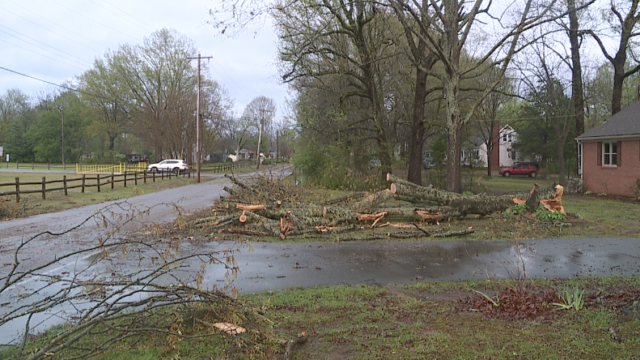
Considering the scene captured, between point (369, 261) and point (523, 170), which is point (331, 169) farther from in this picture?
point (523, 170)

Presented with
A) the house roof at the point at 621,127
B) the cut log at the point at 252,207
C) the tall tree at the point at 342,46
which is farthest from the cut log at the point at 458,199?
the house roof at the point at 621,127

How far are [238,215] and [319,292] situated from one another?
569 cm

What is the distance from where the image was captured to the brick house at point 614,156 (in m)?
20.4

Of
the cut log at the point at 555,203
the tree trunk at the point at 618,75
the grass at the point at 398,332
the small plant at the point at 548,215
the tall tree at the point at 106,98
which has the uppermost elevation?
the tall tree at the point at 106,98

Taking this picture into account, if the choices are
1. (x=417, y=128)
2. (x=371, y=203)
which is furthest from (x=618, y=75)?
(x=371, y=203)

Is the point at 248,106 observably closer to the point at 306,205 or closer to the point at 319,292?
the point at 306,205

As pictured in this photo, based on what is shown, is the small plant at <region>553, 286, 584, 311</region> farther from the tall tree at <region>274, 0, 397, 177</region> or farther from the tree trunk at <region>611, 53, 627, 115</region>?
the tree trunk at <region>611, 53, 627, 115</region>

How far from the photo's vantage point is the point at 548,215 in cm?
1158

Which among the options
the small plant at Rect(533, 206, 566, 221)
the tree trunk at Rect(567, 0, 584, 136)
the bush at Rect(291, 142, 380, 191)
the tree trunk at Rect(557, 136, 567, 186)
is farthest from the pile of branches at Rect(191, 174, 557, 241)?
the tree trunk at Rect(567, 0, 584, 136)

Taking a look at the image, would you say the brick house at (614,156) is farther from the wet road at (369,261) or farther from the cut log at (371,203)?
the cut log at (371,203)

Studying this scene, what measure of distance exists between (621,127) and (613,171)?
7.18ft

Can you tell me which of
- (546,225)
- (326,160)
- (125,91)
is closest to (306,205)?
(546,225)

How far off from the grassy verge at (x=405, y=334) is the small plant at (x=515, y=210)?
689 cm

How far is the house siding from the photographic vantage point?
20438 millimetres
